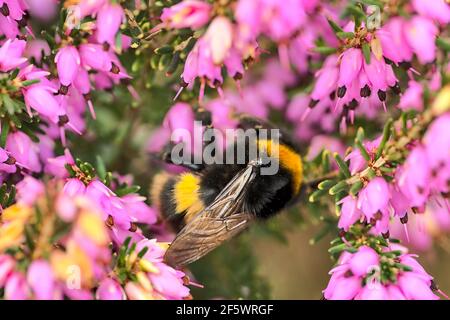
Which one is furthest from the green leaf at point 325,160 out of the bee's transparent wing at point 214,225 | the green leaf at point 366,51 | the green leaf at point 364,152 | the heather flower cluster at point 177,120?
the green leaf at point 366,51

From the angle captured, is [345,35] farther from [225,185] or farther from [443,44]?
[225,185]

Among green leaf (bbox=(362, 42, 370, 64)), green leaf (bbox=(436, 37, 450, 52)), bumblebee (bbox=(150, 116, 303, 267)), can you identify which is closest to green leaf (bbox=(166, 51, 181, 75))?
bumblebee (bbox=(150, 116, 303, 267))

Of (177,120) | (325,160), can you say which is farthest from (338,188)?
(177,120)

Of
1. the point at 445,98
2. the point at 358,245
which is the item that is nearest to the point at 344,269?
the point at 358,245

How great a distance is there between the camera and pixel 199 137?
3318 millimetres

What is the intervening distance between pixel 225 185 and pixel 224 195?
1.06 feet

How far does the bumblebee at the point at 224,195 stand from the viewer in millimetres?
2500

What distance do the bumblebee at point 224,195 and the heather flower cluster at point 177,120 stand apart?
0.33ft

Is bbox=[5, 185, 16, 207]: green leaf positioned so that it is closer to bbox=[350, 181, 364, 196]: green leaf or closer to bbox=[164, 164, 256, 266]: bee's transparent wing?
bbox=[164, 164, 256, 266]: bee's transparent wing

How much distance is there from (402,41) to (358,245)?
77 centimetres

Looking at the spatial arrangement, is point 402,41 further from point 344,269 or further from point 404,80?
Answer: point 404,80

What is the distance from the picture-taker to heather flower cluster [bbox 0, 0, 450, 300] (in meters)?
2.00

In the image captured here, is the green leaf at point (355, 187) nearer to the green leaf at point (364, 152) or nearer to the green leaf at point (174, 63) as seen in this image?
the green leaf at point (364, 152)

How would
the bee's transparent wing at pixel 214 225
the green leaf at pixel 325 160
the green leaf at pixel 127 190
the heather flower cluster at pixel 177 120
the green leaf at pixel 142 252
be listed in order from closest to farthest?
the heather flower cluster at pixel 177 120
the green leaf at pixel 142 252
the bee's transparent wing at pixel 214 225
the green leaf at pixel 127 190
the green leaf at pixel 325 160
